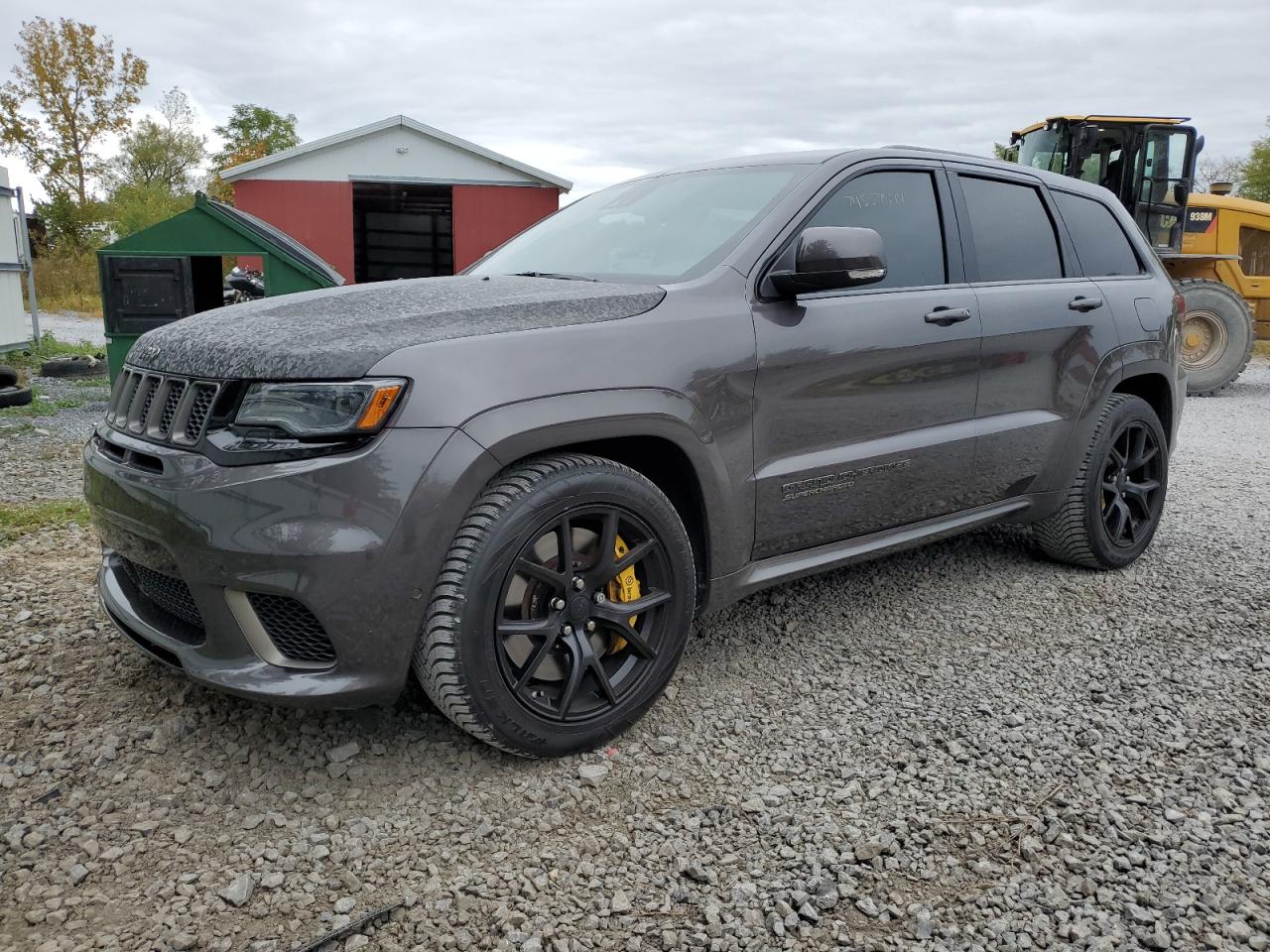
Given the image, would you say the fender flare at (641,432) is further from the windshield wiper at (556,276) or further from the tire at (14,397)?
the tire at (14,397)

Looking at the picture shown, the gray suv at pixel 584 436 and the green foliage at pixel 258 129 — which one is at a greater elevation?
the green foliage at pixel 258 129

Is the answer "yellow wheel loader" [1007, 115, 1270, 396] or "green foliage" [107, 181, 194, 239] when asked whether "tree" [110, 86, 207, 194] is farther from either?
"yellow wheel loader" [1007, 115, 1270, 396]

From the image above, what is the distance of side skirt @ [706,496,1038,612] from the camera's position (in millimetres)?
3041

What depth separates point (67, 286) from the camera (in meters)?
28.3

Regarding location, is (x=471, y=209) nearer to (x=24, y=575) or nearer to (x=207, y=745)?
(x=24, y=575)

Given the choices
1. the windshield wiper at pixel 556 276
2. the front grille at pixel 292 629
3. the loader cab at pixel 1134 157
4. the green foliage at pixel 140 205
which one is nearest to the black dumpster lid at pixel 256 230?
the windshield wiper at pixel 556 276

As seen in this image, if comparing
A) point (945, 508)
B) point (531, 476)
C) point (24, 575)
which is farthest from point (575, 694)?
point (24, 575)

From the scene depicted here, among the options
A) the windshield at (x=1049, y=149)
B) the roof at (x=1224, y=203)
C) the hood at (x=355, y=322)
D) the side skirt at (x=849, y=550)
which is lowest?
the side skirt at (x=849, y=550)

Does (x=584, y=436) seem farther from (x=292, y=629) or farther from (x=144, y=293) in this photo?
(x=144, y=293)

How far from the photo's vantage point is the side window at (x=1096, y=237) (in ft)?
13.9

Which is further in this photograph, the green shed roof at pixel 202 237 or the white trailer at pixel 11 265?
the white trailer at pixel 11 265

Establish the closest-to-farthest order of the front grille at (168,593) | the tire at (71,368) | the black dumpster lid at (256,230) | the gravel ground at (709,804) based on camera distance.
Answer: the gravel ground at (709,804), the front grille at (168,593), the black dumpster lid at (256,230), the tire at (71,368)

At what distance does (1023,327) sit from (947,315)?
50 cm

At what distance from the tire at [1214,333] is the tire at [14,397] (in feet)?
41.6
